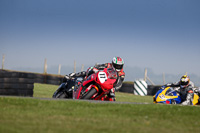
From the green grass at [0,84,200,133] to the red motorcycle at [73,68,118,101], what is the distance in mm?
1537

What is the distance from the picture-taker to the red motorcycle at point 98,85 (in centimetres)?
1082

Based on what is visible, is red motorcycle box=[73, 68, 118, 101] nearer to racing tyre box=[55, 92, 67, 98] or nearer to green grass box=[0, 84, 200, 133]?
racing tyre box=[55, 92, 67, 98]

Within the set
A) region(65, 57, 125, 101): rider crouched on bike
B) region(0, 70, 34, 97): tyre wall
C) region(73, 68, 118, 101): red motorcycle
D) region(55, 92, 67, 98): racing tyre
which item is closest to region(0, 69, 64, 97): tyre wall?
region(0, 70, 34, 97): tyre wall

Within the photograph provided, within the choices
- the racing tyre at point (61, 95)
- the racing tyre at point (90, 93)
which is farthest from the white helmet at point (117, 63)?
the racing tyre at point (61, 95)

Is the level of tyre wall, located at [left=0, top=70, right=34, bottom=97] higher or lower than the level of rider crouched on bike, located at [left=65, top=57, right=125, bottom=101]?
lower

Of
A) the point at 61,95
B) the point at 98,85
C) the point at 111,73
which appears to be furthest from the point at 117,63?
the point at 61,95

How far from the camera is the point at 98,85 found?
35.7 feet

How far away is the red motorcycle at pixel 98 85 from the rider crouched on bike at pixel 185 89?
5110mm

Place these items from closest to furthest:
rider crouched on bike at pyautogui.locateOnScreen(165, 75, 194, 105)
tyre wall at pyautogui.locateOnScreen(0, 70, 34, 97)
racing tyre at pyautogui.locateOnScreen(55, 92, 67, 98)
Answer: racing tyre at pyautogui.locateOnScreen(55, 92, 67, 98), tyre wall at pyautogui.locateOnScreen(0, 70, 34, 97), rider crouched on bike at pyautogui.locateOnScreen(165, 75, 194, 105)

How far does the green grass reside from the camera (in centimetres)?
584

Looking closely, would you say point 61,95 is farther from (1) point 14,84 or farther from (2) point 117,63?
(1) point 14,84

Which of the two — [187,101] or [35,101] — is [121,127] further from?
[187,101]

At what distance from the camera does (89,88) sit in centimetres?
1105

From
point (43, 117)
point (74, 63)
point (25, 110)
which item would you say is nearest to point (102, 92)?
point (25, 110)
